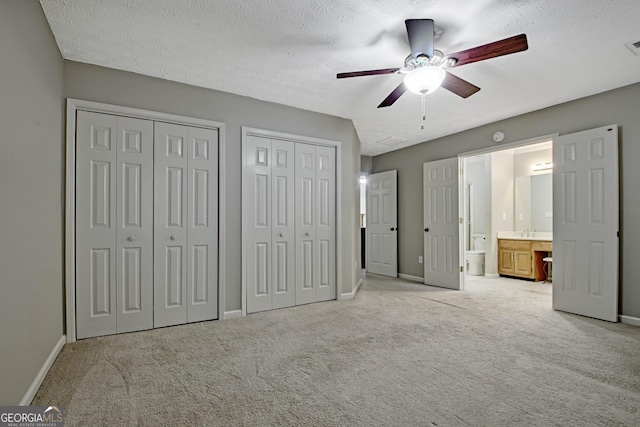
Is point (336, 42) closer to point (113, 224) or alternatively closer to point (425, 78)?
point (425, 78)

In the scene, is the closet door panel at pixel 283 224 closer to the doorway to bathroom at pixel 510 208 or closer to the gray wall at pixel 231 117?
the gray wall at pixel 231 117

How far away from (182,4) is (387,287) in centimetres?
452

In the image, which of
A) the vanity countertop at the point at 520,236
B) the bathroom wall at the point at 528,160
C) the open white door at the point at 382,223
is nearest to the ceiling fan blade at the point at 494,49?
the open white door at the point at 382,223

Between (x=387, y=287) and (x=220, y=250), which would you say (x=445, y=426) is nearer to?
(x=220, y=250)

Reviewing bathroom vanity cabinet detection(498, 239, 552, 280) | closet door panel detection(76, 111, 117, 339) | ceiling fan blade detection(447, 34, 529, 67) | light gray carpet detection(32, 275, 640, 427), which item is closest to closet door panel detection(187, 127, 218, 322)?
light gray carpet detection(32, 275, 640, 427)

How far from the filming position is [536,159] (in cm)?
623

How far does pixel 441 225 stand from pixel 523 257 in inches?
74.2

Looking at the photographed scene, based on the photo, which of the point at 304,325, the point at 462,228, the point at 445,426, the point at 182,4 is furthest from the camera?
the point at 462,228

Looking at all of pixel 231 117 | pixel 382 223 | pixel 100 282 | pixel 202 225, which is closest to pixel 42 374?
pixel 100 282

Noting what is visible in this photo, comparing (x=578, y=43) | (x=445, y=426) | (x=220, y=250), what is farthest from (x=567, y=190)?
(x=220, y=250)

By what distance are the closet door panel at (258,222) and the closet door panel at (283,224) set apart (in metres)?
0.07

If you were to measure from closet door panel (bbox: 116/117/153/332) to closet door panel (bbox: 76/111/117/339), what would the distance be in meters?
0.06

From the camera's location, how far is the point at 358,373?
2277 millimetres

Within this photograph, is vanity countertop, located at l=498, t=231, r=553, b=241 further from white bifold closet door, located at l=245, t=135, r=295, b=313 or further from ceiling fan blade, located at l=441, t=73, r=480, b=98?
white bifold closet door, located at l=245, t=135, r=295, b=313
